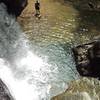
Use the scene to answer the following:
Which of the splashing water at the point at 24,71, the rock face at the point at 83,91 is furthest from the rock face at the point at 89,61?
the rock face at the point at 83,91

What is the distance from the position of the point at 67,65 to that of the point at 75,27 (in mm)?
3931

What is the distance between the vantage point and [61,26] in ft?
67.3

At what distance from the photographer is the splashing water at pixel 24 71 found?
51.9 feet

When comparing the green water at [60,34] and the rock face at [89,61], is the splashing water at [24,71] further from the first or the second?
the rock face at [89,61]

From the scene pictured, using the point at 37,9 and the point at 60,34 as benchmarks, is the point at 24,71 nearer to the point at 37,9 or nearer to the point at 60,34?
the point at 60,34

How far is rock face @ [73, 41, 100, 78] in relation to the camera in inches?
643

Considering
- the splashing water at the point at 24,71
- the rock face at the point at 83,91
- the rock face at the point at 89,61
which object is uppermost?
the rock face at the point at 83,91

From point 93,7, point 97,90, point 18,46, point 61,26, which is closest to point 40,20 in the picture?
point 61,26

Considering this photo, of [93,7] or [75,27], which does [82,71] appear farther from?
[93,7]


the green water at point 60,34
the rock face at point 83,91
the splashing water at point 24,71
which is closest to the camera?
the rock face at point 83,91

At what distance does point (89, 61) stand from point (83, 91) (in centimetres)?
324

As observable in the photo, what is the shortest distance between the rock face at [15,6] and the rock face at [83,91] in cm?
833

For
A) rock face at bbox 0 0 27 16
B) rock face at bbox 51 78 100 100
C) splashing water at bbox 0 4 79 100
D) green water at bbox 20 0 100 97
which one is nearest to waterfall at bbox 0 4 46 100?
splashing water at bbox 0 4 79 100

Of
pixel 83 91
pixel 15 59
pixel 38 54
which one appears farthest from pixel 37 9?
pixel 83 91
